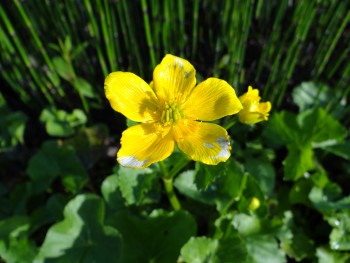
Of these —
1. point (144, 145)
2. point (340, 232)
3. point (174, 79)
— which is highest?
point (174, 79)

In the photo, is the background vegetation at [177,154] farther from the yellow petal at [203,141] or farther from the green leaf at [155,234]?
the yellow petal at [203,141]

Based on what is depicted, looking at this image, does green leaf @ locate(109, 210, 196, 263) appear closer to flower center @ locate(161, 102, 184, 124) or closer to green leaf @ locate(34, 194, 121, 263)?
green leaf @ locate(34, 194, 121, 263)

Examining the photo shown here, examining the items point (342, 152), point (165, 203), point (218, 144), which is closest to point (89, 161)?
point (165, 203)

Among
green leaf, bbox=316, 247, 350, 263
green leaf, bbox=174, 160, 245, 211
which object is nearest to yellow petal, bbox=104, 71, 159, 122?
green leaf, bbox=174, 160, 245, 211

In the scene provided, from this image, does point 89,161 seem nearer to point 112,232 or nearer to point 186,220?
point 112,232

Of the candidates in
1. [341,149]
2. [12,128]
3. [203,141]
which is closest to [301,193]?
[341,149]

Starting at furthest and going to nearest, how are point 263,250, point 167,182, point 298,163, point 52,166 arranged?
point 52,166 → point 298,163 → point 263,250 → point 167,182

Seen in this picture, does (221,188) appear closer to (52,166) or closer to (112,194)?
(112,194)

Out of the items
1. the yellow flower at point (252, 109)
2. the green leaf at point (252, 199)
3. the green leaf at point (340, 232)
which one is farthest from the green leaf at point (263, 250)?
the yellow flower at point (252, 109)
